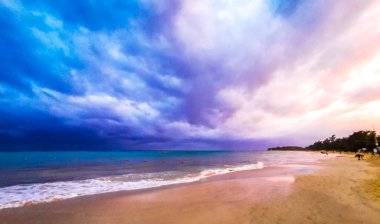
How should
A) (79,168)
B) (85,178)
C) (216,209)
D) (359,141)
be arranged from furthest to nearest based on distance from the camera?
(359,141)
(79,168)
(85,178)
(216,209)

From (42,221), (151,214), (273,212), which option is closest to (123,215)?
(151,214)

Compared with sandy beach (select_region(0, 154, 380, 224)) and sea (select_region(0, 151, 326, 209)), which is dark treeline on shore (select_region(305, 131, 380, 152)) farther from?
sandy beach (select_region(0, 154, 380, 224))

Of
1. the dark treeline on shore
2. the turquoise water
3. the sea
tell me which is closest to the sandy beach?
the sea

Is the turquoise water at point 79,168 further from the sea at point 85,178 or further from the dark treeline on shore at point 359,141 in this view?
the dark treeline on shore at point 359,141

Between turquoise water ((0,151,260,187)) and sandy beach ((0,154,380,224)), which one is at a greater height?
turquoise water ((0,151,260,187))

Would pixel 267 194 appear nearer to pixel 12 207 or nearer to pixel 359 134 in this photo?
pixel 12 207

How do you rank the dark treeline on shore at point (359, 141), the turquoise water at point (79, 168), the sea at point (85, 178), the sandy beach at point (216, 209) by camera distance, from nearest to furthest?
the sandy beach at point (216, 209) < the sea at point (85, 178) < the turquoise water at point (79, 168) < the dark treeline on shore at point (359, 141)

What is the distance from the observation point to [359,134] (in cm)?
13125

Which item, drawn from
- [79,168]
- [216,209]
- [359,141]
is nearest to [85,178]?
[79,168]

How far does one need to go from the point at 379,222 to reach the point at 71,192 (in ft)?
56.8

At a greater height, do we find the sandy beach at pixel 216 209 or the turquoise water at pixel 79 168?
the turquoise water at pixel 79 168

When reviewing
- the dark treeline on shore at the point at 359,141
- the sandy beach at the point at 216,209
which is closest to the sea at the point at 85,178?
the sandy beach at the point at 216,209

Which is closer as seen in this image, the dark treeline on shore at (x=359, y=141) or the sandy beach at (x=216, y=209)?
the sandy beach at (x=216, y=209)

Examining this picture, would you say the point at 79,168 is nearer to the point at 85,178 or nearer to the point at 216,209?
the point at 85,178
